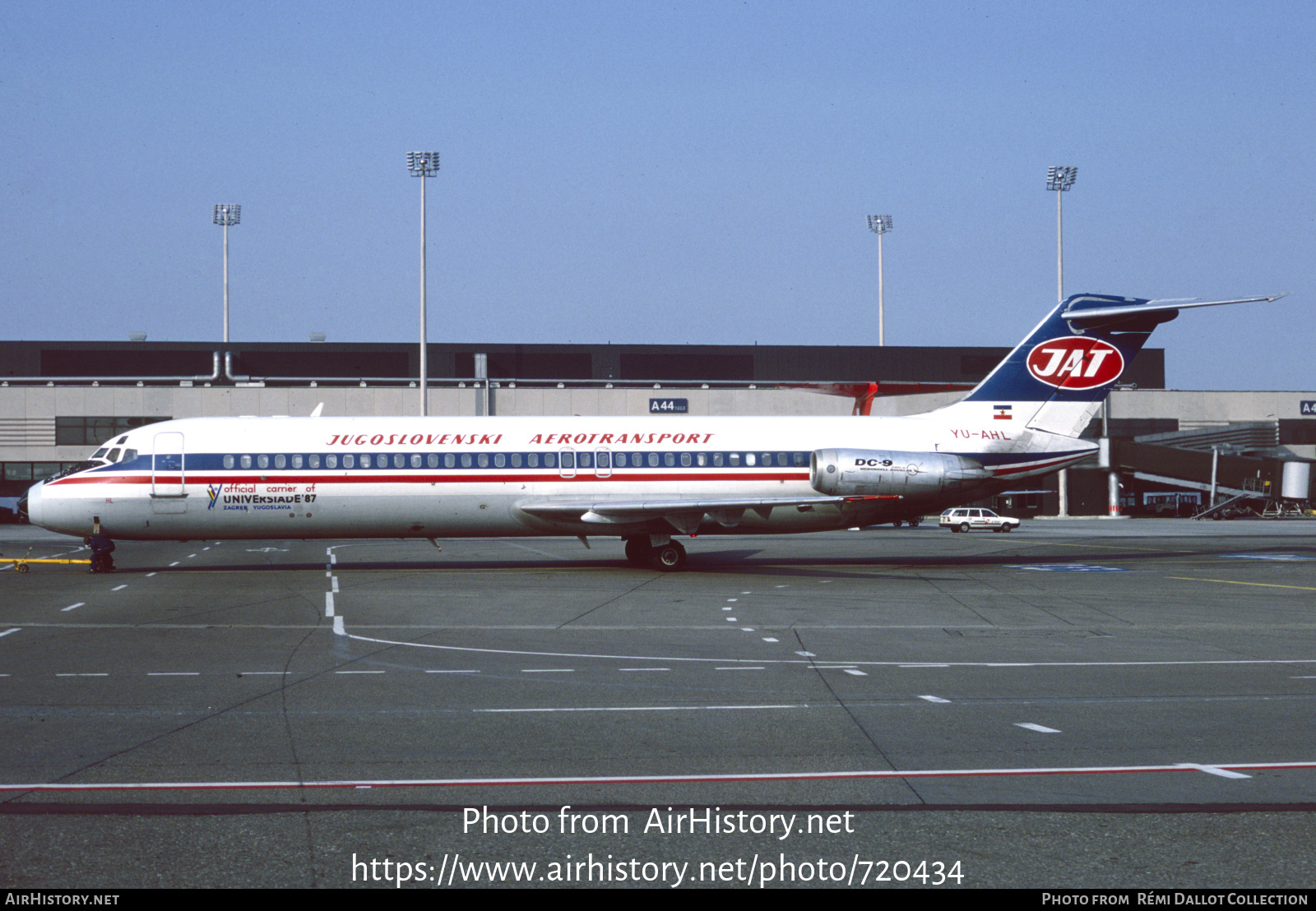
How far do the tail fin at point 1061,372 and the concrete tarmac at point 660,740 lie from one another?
10.0 m

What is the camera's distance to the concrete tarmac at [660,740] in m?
6.63

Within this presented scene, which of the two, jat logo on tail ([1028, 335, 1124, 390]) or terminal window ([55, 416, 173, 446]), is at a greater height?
jat logo on tail ([1028, 335, 1124, 390])

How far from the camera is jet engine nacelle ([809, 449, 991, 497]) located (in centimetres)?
3041

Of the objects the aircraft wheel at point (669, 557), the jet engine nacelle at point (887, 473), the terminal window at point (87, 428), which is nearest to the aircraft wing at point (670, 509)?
the jet engine nacelle at point (887, 473)

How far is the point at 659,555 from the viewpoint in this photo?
30.6m

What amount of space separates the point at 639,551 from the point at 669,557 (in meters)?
1.13

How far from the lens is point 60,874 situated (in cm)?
628

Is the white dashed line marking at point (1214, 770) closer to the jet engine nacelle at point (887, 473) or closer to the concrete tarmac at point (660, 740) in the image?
the concrete tarmac at point (660, 740)

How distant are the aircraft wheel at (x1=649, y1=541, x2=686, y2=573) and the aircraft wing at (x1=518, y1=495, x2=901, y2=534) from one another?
0.56 meters

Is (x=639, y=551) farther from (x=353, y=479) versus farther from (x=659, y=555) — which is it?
(x=353, y=479)

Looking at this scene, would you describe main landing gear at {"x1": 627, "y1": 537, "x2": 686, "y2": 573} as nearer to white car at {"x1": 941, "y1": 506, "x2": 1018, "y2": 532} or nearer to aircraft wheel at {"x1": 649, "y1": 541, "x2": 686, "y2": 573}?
aircraft wheel at {"x1": 649, "y1": 541, "x2": 686, "y2": 573}

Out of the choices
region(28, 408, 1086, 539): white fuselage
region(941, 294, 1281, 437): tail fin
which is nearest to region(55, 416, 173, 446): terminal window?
region(28, 408, 1086, 539): white fuselage

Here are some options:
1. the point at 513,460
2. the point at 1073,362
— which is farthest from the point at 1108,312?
the point at 513,460
